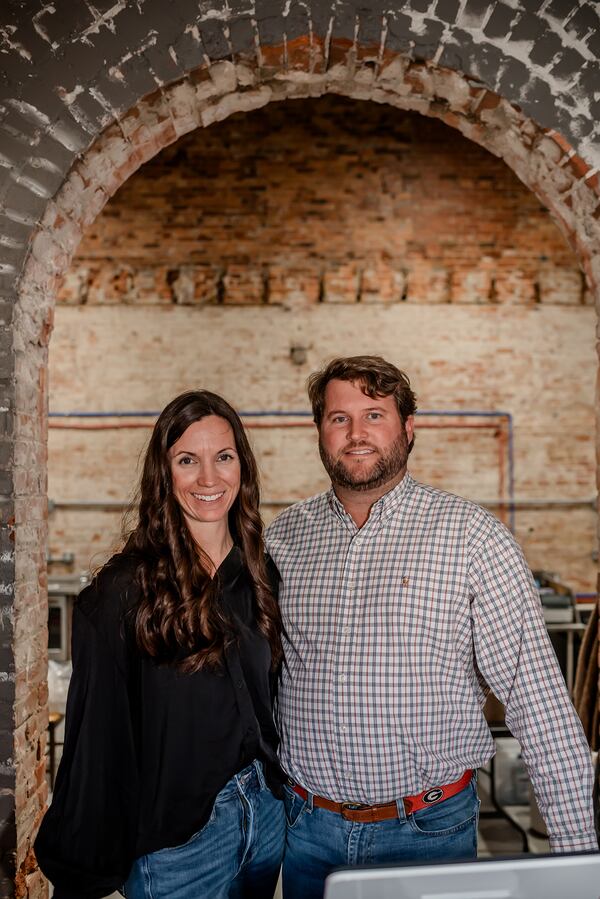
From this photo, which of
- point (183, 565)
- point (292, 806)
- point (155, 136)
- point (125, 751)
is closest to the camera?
point (125, 751)

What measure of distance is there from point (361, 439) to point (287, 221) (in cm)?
451

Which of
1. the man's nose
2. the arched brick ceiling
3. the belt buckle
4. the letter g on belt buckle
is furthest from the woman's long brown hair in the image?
the arched brick ceiling

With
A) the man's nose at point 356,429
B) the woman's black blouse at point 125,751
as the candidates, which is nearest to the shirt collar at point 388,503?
the man's nose at point 356,429

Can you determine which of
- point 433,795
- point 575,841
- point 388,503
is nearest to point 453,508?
point 388,503

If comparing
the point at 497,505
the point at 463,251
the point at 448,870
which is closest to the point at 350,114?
the point at 463,251

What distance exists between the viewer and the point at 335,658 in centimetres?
196

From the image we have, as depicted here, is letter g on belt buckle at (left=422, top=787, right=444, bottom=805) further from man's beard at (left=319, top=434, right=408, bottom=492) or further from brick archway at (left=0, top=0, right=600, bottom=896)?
brick archway at (left=0, top=0, right=600, bottom=896)

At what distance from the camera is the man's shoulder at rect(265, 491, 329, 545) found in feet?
7.38

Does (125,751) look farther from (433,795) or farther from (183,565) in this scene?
(433,795)

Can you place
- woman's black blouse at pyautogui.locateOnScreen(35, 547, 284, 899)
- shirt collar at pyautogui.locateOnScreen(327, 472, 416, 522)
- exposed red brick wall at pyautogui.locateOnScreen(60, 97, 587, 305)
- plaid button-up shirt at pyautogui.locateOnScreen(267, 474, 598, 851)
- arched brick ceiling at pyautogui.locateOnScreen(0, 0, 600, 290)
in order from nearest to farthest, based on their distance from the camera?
woman's black blouse at pyautogui.locateOnScreen(35, 547, 284, 899), plaid button-up shirt at pyautogui.locateOnScreen(267, 474, 598, 851), shirt collar at pyautogui.locateOnScreen(327, 472, 416, 522), arched brick ceiling at pyautogui.locateOnScreen(0, 0, 600, 290), exposed red brick wall at pyautogui.locateOnScreen(60, 97, 587, 305)

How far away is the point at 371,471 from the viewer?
207 cm

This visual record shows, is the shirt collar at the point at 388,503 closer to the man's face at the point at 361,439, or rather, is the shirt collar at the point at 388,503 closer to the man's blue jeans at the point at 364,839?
the man's face at the point at 361,439

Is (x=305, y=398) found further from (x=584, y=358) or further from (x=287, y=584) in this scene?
(x=287, y=584)

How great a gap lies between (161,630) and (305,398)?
4551mm
